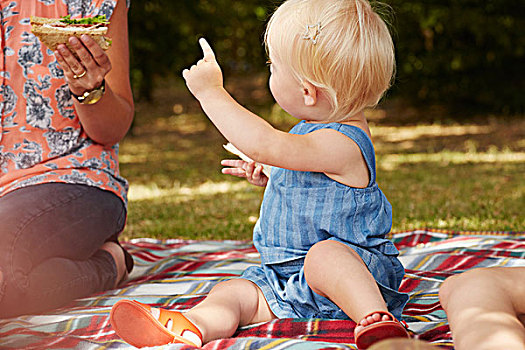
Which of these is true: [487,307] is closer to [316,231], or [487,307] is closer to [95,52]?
[316,231]

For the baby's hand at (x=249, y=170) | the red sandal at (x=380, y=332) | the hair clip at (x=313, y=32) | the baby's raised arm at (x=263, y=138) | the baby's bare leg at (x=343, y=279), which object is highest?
the hair clip at (x=313, y=32)

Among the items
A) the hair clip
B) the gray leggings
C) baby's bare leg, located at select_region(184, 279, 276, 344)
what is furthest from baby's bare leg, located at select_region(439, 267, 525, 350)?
the gray leggings

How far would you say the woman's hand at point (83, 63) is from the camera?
225 cm

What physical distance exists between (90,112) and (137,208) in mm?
2489

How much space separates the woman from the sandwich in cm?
7

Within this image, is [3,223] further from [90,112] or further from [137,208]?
[137,208]

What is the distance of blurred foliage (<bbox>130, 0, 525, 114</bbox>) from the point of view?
29.1ft

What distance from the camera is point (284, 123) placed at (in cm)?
955

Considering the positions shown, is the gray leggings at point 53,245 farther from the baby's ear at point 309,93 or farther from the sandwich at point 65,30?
the baby's ear at point 309,93

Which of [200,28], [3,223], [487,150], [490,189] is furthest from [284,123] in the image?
[3,223]

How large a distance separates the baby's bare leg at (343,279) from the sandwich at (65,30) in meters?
1.00

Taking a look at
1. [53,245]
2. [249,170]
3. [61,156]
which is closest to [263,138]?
[249,170]

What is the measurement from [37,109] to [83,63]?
430mm

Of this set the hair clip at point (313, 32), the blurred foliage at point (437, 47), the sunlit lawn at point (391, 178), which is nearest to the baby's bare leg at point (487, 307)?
the hair clip at point (313, 32)
